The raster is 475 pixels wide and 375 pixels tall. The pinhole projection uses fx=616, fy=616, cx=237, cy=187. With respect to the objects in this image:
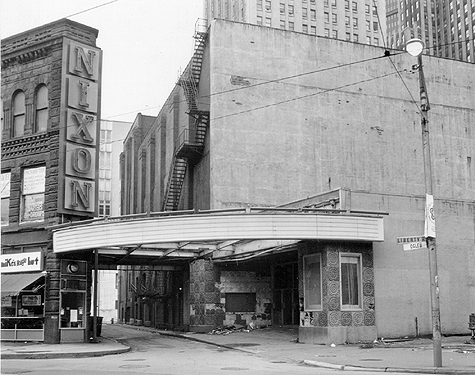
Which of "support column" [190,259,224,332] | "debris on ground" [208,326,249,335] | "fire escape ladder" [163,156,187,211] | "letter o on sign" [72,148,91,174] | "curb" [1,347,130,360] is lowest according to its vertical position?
"debris on ground" [208,326,249,335]

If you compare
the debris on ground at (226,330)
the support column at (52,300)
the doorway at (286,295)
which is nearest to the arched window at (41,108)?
the support column at (52,300)

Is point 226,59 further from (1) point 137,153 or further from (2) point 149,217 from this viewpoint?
(1) point 137,153

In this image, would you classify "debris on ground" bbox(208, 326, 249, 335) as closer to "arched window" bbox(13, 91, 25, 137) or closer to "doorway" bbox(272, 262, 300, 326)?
"doorway" bbox(272, 262, 300, 326)

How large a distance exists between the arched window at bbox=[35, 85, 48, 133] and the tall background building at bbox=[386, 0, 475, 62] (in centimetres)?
13254

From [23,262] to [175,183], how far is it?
19338 mm

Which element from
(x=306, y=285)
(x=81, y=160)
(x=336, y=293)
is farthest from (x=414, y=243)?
(x=81, y=160)

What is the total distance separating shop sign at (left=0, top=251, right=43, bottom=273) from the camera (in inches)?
1074

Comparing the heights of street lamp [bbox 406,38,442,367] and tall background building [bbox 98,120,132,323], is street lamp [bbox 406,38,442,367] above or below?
below

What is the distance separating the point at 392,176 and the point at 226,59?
14441 millimetres

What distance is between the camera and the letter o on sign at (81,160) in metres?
27.8

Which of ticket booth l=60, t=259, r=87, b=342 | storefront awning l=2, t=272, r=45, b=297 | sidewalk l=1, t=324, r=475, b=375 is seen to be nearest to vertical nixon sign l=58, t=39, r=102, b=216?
ticket booth l=60, t=259, r=87, b=342

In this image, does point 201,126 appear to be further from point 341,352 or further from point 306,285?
point 341,352

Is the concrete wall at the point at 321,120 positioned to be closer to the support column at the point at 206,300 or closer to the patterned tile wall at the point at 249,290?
the support column at the point at 206,300

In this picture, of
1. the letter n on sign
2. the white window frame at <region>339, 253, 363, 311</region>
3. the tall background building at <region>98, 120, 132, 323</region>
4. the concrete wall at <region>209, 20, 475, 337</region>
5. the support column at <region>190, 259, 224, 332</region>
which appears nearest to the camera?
the white window frame at <region>339, 253, 363, 311</region>
